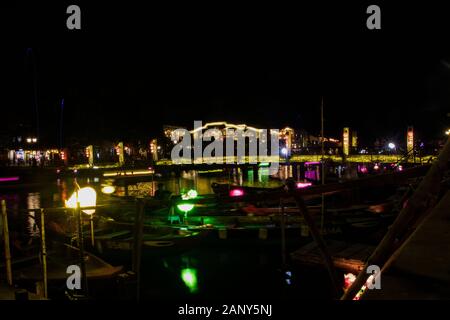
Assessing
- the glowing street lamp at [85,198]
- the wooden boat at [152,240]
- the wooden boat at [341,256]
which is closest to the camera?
the glowing street lamp at [85,198]

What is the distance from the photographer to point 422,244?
117 inches

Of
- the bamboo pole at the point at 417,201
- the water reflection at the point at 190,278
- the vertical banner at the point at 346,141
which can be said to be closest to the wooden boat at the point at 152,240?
the water reflection at the point at 190,278

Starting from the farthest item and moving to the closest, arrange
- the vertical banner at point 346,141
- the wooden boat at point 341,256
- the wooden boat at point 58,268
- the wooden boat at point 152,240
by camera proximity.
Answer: the vertical banner at point 346,141 → the wooden boat at point 152,240 → the wooden boat at point 341,256 → the wooden boat at point 58,268

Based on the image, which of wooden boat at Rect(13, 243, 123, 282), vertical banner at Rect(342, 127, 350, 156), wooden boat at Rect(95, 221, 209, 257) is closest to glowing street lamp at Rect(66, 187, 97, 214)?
wooden boat at Rect(13, 243, 123, 282)

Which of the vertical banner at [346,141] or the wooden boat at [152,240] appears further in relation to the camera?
the vertical banner at [346,141]

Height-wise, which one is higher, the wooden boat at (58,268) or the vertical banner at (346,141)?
the vertical banner at (346,141)

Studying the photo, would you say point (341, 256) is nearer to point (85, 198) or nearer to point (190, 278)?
point (190, 278)

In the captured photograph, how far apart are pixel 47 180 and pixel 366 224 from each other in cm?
3554

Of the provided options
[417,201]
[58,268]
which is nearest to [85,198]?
[58,268]

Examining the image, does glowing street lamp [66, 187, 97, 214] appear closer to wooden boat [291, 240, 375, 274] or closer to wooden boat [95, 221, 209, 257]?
wooden boat [95, 221, 209, 257]

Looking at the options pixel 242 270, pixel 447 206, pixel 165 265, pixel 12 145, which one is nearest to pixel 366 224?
pixel 242 270

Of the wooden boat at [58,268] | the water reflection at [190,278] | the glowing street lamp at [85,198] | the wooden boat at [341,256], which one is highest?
the glowing street lamp at [85,198]

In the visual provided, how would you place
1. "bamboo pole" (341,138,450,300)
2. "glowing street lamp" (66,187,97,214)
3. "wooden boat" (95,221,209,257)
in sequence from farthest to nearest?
1. "wooden boat" (95,221,209,257)
2. "glowing street lamp" (66,187,97,214)
3. "bamboo pole" (341,138,450,300)

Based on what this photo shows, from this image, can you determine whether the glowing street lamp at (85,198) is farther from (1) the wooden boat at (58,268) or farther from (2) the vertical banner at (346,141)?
(2) the vertical banner at (346,141)
